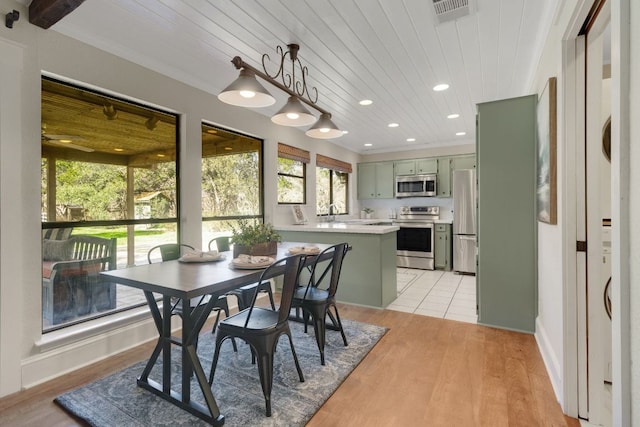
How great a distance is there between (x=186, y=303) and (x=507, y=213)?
267cm

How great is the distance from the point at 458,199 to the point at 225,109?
3.91 meters

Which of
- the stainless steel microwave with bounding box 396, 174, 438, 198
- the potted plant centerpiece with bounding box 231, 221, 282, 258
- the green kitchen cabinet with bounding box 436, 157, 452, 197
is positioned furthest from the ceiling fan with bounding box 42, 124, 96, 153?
the green kitchen cabinet with bounding box 436, 157, 452, 197

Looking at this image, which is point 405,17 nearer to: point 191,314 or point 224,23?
point 224,23

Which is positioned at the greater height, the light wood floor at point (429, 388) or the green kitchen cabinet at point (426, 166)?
the green kitchen cabinet at point (426, 166)

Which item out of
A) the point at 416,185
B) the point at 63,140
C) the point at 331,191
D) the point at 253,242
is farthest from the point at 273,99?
the point at 416,185

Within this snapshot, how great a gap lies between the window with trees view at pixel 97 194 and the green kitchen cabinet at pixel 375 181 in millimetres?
4458

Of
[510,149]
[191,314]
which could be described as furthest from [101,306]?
[510,149]

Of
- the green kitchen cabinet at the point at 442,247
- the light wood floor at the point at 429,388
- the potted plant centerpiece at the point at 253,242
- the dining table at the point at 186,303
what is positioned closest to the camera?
the dining table at the point at 186,303

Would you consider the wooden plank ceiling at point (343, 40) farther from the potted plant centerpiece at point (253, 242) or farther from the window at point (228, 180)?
the potted plant centerpiece at point (253, 242)

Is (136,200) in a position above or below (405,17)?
below

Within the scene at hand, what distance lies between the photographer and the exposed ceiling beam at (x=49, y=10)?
1816 millimetres

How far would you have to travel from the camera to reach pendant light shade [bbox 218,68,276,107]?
193cm

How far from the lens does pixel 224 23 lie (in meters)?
2.20

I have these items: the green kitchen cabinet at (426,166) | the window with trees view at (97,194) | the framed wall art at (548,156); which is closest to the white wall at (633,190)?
the framed wall art at (548,156)
